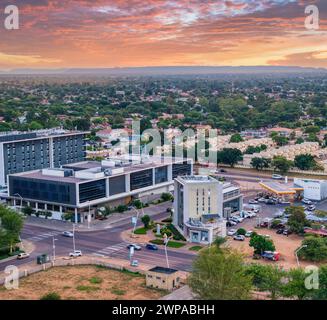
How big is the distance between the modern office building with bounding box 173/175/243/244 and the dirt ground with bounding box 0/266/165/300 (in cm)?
413

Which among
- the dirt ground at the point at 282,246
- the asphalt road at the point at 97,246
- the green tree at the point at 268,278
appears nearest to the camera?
the green tree at the point at 268,278

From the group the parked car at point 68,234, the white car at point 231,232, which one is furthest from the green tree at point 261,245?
the parked car at point 68,234

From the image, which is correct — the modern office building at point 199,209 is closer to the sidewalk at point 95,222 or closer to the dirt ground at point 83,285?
the sidewalk at point 95,222

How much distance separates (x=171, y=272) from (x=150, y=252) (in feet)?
10.7

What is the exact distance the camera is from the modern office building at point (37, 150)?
26.0m

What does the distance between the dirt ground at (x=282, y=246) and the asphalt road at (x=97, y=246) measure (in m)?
1.76

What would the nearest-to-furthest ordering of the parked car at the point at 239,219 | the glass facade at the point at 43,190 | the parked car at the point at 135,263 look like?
1. the parked car at the point at 135,263
2. the parked car at the point at 239,219
3. the glass facade at the point at 43,190

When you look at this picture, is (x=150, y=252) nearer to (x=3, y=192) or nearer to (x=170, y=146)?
(x=3, y=192)

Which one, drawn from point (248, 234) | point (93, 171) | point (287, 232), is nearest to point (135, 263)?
point (248, 234)

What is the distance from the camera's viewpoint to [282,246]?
59.6 feet

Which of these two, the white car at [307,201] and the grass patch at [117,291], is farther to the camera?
the white car at [307,201]

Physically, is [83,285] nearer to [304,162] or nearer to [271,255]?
[271,255]
